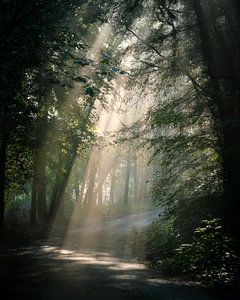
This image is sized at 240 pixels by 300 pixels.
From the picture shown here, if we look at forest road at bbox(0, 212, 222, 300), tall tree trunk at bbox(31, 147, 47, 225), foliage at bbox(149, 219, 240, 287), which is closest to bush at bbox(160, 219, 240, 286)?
foliage at bbox(149, 219, 240, 287)

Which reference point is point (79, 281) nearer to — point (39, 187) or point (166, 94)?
point (166, 94)

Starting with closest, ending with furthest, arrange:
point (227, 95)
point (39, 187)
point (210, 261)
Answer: point (210, 261) → point (227, 95) → point (39, 187)

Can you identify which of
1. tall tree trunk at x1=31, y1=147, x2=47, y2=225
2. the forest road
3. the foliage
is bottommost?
the forest road

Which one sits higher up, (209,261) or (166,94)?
(166,94)

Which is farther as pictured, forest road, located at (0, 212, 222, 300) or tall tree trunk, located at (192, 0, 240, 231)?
tall tree trunk, located at (192, 0, 240, 231)

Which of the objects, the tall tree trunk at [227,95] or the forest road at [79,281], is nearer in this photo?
the forest road at [79,281]

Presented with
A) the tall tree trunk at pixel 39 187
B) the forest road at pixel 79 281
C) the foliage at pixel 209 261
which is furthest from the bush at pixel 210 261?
the tall tree trunk at pixel 39 187

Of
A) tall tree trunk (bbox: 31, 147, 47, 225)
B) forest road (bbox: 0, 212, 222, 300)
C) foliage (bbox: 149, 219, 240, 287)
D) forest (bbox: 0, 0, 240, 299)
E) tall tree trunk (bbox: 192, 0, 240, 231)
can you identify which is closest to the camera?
forest road (bbox: 0, 212, 222, 300)

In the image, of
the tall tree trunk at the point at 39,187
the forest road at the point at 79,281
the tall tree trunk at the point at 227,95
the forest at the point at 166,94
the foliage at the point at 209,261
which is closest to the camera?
the forest road at the point at 79,281

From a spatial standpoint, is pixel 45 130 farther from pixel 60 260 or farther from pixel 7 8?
pixel 7 8

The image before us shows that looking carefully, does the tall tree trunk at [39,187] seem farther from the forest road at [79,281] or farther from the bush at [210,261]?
the bush at [210,261]

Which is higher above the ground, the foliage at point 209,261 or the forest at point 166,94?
the forest at point 166,94

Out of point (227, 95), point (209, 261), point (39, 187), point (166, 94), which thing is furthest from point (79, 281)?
point (39, 187)

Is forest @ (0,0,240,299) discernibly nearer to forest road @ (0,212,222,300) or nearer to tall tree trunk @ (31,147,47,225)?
forest road @ (0,212,222,300)
